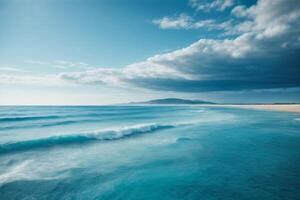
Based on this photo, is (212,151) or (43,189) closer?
(43,189)

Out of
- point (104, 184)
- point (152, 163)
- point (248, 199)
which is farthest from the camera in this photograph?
point (152, 163)

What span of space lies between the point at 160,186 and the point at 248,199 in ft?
9.41

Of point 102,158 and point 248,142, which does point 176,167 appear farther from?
point 248,142

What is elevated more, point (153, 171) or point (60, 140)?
point (60, 140)

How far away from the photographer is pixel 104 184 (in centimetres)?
647

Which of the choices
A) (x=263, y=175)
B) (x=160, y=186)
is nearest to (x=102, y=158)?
(x=160, y=186)

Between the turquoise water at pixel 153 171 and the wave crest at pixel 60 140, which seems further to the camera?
the wave crest at pixel 60 140

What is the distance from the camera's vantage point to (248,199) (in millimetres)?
5172

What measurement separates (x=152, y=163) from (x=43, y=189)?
15.9 feet

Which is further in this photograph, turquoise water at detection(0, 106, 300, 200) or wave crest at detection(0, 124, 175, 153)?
wave crest at detection(0, 124, 175, 153)

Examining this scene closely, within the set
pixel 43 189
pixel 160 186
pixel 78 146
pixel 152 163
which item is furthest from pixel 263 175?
pixel 78 146

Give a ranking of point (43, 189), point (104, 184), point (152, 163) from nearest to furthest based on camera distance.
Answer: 1. point (43, 189)
2. point (104, 184)
3. point (152, 163)

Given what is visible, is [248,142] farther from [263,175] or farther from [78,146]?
[78,146]

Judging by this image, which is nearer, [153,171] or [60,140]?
[153,171]
